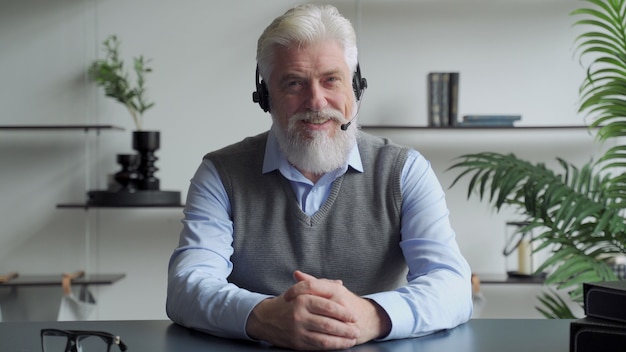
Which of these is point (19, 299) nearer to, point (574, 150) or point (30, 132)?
point (30, 132)

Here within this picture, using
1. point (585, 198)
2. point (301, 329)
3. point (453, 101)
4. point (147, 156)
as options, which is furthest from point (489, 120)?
point (301, 329)

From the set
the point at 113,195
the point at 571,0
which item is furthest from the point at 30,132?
the point at 571,0

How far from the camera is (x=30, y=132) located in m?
3.92

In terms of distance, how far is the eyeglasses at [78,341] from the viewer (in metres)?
1.15

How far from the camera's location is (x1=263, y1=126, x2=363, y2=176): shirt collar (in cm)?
195

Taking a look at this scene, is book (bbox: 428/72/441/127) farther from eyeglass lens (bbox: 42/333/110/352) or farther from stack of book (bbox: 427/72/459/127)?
eyeglass lens (bbox: 42/333/110/352)

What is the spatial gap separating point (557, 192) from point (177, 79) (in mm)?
1817

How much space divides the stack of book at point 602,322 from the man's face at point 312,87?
0.83m

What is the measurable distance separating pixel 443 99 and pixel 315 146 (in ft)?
6.42

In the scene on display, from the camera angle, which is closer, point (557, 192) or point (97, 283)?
point (557, 192)

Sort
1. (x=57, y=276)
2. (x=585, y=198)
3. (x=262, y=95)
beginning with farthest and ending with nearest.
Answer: (x=57, y=276), (x=585, y=198), (x=262, y=95)

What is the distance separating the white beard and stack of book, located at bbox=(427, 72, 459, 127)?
185 centimetres

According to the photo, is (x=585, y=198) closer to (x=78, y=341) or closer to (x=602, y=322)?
(x=602, y=322)

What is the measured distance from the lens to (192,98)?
389 centimetres
